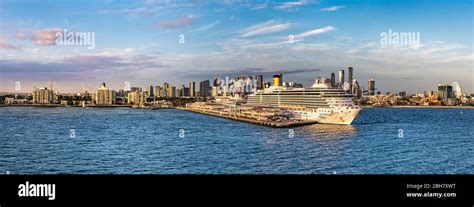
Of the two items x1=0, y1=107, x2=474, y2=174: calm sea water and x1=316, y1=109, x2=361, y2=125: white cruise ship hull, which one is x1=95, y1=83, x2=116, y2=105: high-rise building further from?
x1=316, y1=109, x2=361, y2=125: white cruise ship hull

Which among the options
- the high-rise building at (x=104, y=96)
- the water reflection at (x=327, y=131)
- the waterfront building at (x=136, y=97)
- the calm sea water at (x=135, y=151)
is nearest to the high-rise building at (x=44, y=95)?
the calm sea water at (x=135, y=151)

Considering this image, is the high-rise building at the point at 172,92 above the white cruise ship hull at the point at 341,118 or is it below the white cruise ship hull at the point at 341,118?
above

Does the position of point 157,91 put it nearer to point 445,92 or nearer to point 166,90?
point 166,90

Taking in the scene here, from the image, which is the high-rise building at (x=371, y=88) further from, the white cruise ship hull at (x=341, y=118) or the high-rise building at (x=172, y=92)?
the white cruise ship hull at (x=341, y=118)

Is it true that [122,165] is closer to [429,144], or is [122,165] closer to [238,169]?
[238,169]

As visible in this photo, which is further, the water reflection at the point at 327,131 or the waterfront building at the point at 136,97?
the water reflection at the point at 327,131

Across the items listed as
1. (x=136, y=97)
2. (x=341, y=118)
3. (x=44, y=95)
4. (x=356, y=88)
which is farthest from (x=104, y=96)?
(x=341, y=118)
